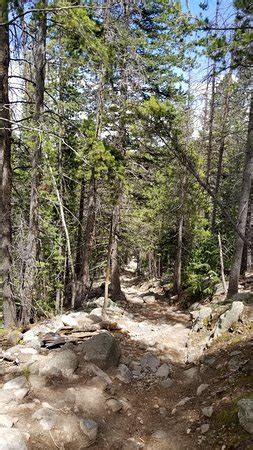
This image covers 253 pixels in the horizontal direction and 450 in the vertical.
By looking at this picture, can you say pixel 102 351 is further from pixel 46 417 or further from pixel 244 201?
pixel 244 201

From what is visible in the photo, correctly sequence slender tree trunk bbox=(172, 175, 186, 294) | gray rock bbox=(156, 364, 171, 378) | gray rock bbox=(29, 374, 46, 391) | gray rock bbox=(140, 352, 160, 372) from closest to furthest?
gray rock bbox=(29, 374, 46, 391), gray rock bbox=(156, 364, 171, 378), gray rock bbox=(140, 352, 160, 372), slender tree trunk bbox=(172, 175, 186, 294)

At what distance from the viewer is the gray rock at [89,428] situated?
4810 mm

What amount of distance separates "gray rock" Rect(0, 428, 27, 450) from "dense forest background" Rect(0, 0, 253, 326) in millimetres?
2295

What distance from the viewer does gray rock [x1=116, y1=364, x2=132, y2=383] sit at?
700 centimetres

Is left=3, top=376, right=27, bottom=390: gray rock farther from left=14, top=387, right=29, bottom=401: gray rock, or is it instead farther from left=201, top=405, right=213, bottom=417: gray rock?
left=201, top=405, right=213, bottom=417: gray rock

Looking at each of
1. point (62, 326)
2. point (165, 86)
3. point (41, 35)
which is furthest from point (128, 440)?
point (165, 86)

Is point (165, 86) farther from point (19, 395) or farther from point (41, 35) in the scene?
point (19, 395)

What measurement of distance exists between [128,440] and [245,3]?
274 inches

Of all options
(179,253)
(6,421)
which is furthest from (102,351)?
(179,253)

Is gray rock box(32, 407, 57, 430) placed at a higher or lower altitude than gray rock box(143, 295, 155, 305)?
higher

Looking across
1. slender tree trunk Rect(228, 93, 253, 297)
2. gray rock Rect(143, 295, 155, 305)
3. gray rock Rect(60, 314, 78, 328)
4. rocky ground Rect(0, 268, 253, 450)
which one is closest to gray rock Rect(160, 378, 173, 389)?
rocky ground Rect(0, 268, 253, 450)

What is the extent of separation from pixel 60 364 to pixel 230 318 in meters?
4.69

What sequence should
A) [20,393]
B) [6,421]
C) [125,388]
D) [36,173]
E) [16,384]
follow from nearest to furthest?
1. [6,421]
2. [20,393]
3. [16,384]
4. [125,388]
5. [36,173]

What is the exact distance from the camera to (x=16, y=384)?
18.2 ft
